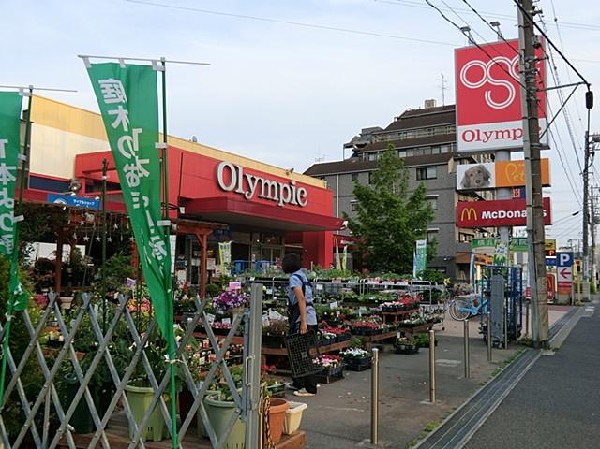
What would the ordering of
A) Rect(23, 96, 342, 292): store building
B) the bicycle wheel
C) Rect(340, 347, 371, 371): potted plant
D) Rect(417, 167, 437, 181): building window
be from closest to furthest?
Rect(340, 347, 371, 371): potted plant, Rect(23, 96, 342, 292): store building, the bicycle wheel, Rect(417, 167, 437, 181): building window

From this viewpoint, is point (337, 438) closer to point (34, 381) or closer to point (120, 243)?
point (34, 381)

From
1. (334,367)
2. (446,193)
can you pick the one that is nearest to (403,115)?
(446,193)

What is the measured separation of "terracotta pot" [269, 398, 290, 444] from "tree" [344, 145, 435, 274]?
25.1m

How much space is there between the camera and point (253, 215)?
19641 millimetres

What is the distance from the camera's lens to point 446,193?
155 feet

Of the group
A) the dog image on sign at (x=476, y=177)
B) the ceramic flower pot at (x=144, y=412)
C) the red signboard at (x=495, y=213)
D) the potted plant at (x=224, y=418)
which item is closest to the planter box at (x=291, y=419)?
the potted plant at (x=224, y=418)

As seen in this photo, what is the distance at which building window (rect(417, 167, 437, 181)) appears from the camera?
4840cm

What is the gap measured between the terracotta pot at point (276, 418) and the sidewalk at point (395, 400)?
1.25 m

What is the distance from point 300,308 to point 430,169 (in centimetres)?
4370

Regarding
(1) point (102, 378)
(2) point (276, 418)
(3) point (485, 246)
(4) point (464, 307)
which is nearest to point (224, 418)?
(2) point (276, 418)

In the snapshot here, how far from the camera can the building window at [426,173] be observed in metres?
48.4

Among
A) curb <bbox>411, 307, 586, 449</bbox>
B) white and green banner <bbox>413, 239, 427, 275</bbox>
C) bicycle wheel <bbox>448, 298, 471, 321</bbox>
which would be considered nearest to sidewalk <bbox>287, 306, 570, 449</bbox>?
curb <bbox>411, 307, 586, 449</bbox>

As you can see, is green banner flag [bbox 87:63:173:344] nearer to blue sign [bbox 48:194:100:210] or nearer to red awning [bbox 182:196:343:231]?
blue sign [bbox 48:194:100:210]

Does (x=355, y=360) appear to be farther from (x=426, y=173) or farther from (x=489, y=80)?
(x=426, y=173)
